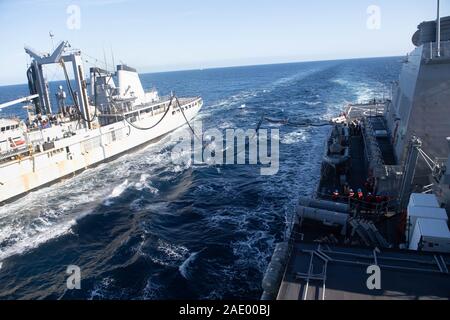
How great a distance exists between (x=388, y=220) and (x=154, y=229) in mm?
17896

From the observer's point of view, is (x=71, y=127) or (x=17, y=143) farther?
(x=71, y=127)

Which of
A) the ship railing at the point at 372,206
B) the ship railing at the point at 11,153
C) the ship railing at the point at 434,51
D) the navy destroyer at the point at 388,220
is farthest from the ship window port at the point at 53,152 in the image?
the ship railing at the point at 434,51

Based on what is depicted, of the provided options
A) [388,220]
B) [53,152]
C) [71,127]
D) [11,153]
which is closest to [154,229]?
[388,220]

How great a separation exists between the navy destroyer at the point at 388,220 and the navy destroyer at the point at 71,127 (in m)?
31.7

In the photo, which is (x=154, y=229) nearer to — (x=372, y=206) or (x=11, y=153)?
(x=372, y=206)

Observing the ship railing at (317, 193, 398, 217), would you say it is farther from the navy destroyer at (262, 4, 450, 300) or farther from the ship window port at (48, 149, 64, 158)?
the ship window port at (48, 149, 64, 158)

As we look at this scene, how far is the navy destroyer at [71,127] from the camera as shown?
1571 inches

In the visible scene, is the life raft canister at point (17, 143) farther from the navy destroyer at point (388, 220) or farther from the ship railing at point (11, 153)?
the navy destroyer at point (388, 220)

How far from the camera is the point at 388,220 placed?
21.8 m

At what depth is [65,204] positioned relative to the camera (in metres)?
34.5

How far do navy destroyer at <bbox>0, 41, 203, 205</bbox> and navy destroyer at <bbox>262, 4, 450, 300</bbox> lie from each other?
104 feet

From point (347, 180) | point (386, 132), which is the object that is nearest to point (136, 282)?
point (347, 180)
